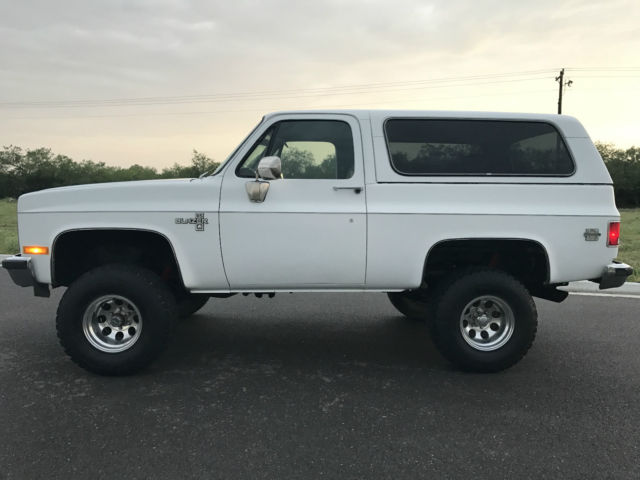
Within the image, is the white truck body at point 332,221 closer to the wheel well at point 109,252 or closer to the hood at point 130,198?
the hood at point 130,198

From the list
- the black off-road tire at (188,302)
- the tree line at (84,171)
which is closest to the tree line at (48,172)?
the tree line at (84,171)

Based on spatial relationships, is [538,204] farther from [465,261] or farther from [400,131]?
[400,131]

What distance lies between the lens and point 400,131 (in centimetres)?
378

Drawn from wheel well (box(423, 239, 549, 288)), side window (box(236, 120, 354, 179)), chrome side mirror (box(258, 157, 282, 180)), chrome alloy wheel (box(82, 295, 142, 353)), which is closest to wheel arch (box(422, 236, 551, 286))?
wheel well (box(423, 239, 549, 288))

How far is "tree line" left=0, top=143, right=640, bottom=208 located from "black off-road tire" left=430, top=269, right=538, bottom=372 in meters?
48.9

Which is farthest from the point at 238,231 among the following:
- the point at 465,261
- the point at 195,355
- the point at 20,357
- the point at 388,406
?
the point at 20,357

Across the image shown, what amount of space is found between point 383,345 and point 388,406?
4.17 ft

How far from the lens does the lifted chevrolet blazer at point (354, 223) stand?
11.7 feet

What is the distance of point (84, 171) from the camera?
79438mm

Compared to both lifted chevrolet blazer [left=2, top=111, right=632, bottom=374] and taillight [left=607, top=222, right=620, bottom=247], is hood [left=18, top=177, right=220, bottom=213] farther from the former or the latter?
taillight [left=607, top=222, right=620, bottom=247]

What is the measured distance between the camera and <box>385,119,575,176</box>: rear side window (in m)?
3.73

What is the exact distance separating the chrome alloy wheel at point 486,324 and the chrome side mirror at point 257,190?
1877 mm

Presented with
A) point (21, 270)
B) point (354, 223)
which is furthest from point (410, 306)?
point (21, 270)

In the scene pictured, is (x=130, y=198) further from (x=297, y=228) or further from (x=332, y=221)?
(x=332, y=221)
